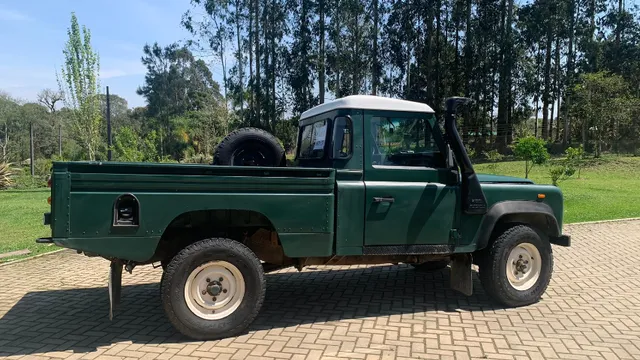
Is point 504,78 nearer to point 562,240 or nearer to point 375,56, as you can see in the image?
point 375,56

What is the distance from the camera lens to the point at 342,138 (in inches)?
178

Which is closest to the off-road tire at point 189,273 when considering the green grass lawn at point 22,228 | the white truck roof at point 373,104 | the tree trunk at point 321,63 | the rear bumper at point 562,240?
the white truck roof at point 373,104

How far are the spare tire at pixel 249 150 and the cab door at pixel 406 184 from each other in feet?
3.69

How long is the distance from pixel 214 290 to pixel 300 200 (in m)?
1.11

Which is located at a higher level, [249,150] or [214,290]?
[249,150]

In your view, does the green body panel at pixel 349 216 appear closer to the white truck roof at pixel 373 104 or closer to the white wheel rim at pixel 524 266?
the white truck roof at pixel 373 104

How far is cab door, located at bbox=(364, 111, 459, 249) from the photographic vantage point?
4469 mm

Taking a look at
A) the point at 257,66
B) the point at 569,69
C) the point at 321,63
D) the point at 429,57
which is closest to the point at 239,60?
the point at 257,66

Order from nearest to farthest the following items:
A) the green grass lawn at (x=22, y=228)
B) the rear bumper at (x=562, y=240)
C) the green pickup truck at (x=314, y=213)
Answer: the green pickup truck at (x=314, y=213) < the rear bumper at (x=562, y=240) < the green grass lawn at (x=22, y=228)

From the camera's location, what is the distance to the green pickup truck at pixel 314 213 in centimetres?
382

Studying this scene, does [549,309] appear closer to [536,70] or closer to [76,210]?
[76,210]

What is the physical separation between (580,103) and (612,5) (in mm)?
13124

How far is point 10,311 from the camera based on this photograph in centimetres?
492

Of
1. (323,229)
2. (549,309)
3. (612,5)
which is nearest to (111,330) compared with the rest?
(323,229)
